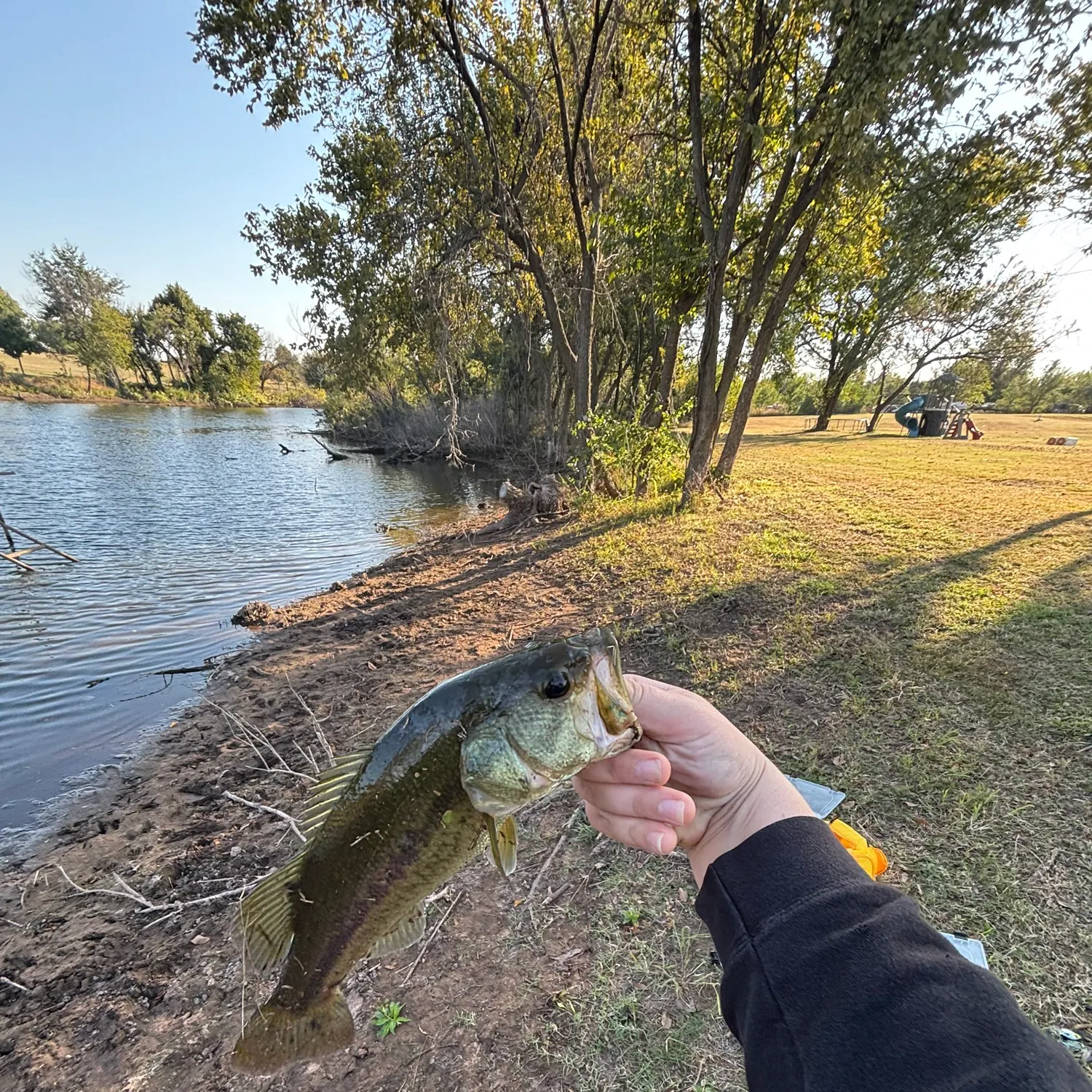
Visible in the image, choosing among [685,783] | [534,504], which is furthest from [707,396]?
[685,783]

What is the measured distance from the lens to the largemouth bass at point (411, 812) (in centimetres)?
157

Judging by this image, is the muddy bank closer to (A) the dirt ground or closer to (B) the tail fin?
(A) the dirt ground

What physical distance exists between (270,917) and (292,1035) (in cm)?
44

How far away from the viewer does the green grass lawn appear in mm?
2355

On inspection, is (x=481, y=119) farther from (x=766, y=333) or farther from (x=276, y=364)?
(x=276, y=364)

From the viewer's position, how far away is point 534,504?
11906mm

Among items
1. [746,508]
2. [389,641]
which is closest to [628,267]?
[746,508]

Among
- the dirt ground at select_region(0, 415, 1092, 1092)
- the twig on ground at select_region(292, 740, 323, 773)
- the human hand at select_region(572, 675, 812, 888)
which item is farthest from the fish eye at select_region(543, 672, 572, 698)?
the twig on ground at select_region(292, 740, 323, 773)

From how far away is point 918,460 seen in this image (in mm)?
16234

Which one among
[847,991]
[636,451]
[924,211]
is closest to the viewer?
[847,991]

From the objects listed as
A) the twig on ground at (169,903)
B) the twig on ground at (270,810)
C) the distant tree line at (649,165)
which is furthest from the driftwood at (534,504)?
the twig on ground at (169,903)

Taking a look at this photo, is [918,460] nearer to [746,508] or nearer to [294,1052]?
[746,508]

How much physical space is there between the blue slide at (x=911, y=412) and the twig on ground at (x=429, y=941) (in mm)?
31982

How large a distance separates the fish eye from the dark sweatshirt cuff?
0.59 meters
